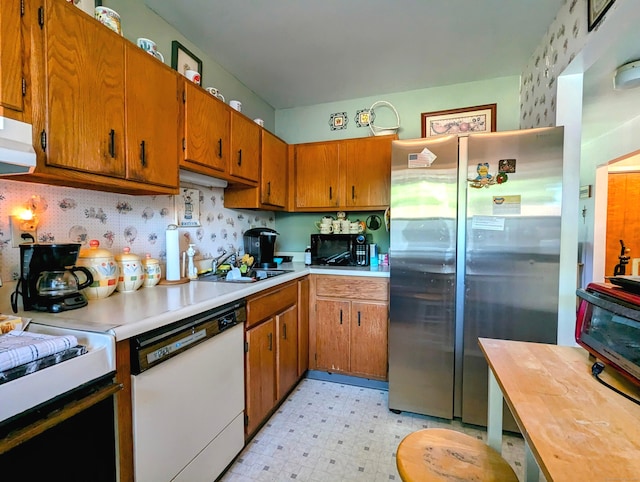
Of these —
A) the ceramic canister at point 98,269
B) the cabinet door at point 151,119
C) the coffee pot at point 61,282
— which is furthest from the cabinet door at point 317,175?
the coffee pot at point 61,282

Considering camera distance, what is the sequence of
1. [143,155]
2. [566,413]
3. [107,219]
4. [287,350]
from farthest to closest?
1. [287,350]
2. [107,219]
3. [143,155]
4. [566,413]

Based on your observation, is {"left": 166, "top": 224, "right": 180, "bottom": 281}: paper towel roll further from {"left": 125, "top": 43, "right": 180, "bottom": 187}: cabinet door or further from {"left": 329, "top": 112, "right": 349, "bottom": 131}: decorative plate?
{"left": 329, "top": 112, "right": 349, "bottom": 131}: decorative plate

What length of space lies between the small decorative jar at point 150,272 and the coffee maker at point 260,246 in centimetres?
98

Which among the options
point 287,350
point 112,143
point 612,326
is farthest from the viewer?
point 287,350

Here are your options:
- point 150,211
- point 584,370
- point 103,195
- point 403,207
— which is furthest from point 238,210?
point 584,370

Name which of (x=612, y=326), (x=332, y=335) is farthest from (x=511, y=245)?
(x=332, y=335)

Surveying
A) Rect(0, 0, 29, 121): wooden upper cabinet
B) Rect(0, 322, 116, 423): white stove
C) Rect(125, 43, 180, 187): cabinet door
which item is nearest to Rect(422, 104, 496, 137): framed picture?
Rect(125, 43, 180, 187): cabinet door

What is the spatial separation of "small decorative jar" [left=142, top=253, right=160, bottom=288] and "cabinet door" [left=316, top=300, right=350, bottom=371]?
1204 mm

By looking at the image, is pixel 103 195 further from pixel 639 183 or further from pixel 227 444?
pixel 639 183

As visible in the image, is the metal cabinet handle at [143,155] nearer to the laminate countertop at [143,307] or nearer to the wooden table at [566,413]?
the laminate countertop at [143,307]

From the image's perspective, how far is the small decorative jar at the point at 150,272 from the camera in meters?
1.61

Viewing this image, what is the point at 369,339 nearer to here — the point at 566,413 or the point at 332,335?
the point at 332,335

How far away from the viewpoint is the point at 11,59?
934mm

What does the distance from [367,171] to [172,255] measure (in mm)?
1698
